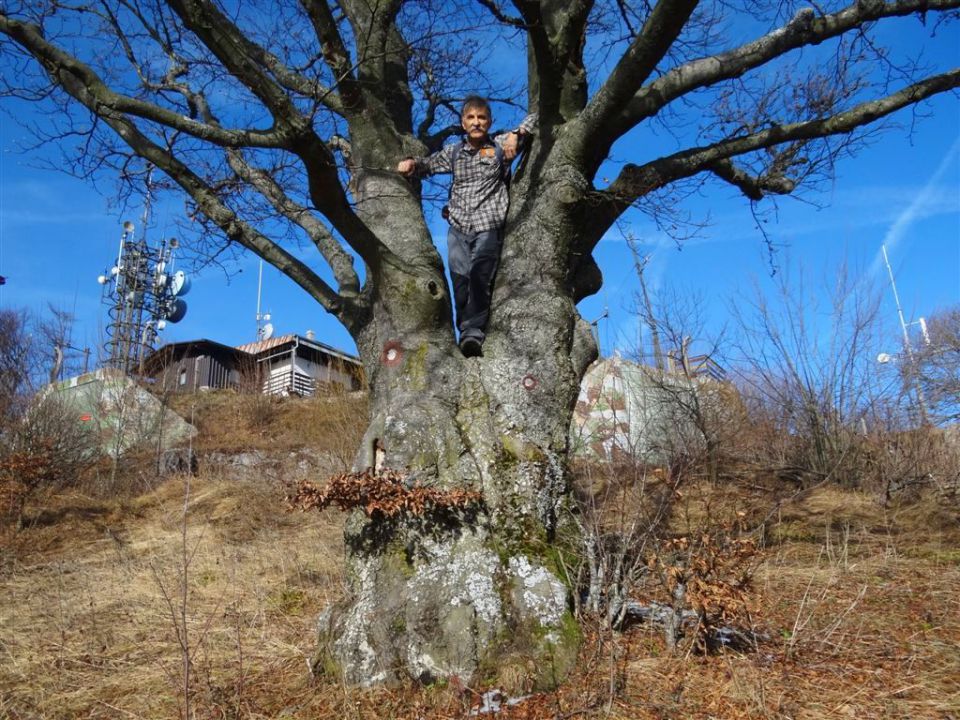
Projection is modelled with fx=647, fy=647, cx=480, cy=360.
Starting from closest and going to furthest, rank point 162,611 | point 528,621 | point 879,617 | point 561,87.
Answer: point 528,621, point 879,617, point 561,87, point 162,611

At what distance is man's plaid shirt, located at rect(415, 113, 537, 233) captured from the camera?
382 centimetres

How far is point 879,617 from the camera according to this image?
3.34 meters

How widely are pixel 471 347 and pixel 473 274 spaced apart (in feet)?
1.38

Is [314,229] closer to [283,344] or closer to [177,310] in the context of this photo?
[283,344]

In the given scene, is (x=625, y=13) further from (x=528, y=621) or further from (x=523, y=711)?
(x=523, y=711)

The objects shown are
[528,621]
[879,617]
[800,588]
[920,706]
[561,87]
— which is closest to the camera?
[920,706]

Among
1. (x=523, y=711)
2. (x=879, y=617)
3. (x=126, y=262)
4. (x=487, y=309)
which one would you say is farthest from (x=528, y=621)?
(x=126, y=262)

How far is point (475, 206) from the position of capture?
3.85 metres

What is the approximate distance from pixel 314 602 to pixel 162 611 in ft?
3.34

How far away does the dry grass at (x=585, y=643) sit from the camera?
247 cm

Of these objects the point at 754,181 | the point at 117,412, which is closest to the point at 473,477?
the point at 754,181

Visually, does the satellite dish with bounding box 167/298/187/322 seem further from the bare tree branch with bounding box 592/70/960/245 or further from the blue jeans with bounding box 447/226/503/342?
the bare tree branch with bounding box 592/70/960/245

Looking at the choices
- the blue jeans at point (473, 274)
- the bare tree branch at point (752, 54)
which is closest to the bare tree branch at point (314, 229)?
the blue jeans at point (473, 274)

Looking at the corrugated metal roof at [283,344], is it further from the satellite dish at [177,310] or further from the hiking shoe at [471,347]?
the hiking shoe at [471,347]
